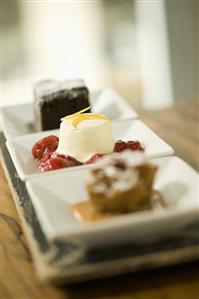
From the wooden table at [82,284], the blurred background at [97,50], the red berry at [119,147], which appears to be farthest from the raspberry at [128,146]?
the blurred background at [97,50]

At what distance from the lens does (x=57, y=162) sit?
142 centimetres

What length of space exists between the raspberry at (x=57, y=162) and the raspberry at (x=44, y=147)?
8 centimetres

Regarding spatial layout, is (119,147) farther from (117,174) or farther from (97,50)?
(97,50)

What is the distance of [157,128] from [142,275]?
40.6 inches

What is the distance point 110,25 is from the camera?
12.9ft

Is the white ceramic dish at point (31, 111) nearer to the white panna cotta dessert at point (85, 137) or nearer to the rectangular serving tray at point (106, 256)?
the white panna cotta dessert at point (85, 137)

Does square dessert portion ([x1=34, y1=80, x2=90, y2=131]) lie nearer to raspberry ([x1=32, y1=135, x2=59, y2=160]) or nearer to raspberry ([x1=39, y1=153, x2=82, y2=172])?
raspberry ([x1=32, y1=135, x2=59, y2=160])

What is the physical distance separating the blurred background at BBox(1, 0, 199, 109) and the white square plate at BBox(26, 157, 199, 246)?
7.35ft

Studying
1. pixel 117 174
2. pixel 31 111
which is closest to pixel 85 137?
pixel 117 174

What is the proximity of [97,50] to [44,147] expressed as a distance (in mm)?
2514

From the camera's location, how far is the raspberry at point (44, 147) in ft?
5.16

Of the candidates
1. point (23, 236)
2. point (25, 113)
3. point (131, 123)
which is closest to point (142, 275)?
point (23, 236)

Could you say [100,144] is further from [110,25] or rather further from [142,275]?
[110,25]

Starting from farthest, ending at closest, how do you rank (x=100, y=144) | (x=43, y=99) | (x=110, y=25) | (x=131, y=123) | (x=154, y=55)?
(x=110, y=25), (x=154, y=55), (x=43, y=99), (x=131, y=123), (x=100, y=144)
